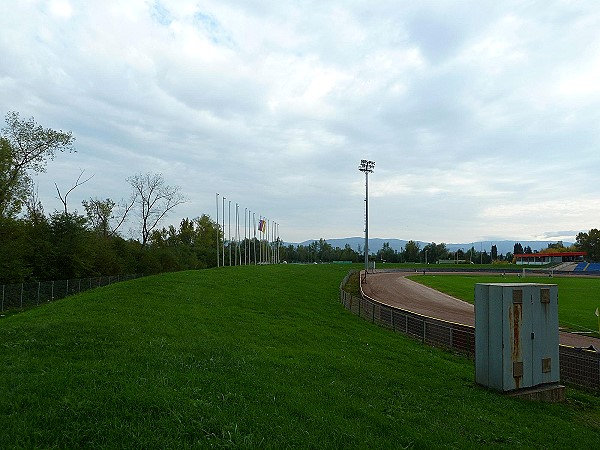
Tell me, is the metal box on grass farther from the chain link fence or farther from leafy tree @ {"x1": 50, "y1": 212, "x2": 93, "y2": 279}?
leafy tree @ {"x1": 50, "y1": 212, "x2": 93, "y2": 279}

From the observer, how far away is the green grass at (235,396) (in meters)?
4.88

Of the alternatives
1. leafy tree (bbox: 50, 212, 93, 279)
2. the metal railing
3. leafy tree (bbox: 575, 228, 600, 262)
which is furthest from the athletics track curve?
leafy tree (bbox: 575, 228, 600, 262)

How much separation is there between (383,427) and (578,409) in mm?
5862

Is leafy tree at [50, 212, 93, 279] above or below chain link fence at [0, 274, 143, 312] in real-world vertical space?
above

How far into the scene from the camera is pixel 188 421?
5.09m

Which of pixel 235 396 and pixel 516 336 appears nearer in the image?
pixel 235 396

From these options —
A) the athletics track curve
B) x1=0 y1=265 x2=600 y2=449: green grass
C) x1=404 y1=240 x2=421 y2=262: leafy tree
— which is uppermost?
x1=404 y1=240 x2=421 y2=262: leafy tree

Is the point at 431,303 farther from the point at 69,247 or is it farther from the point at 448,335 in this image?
the point at 69,247

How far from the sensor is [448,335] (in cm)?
1697

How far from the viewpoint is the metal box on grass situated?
371 inches

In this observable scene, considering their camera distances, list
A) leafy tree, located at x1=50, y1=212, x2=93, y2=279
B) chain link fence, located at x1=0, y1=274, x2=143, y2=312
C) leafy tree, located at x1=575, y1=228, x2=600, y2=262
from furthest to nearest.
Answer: leafy tree, located at x1=575, y1=228, x2=600, y2=262 < leafy tree, located at x1=50, y1=212, x2=93, y2=279 < chain link fence, located at x1=0, y1=274, x2=143, y2=312

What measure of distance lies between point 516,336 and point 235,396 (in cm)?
619

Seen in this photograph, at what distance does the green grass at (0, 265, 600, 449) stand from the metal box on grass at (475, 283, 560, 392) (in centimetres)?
53

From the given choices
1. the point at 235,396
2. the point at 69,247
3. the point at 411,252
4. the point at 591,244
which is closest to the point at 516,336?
the point at 235,396
